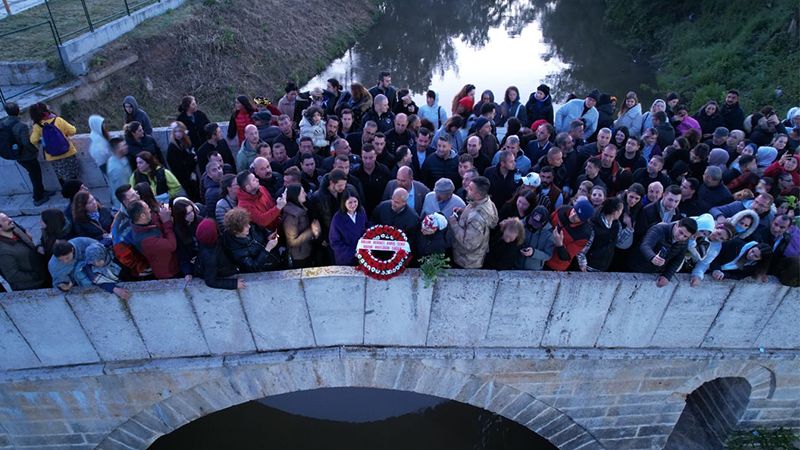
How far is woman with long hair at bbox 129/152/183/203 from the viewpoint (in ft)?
20.2

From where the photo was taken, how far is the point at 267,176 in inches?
229

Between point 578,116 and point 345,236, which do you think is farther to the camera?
point 578,116

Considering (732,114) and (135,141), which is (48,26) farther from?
(732,114)

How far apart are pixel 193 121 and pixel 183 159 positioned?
976 millimetres

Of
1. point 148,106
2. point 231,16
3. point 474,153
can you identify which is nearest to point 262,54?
point 231,16

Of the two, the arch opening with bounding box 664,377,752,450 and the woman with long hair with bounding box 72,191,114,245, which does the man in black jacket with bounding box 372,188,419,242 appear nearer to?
the woman with long hair with bounding box 72,191,114,245

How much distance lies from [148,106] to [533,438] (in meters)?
12.8

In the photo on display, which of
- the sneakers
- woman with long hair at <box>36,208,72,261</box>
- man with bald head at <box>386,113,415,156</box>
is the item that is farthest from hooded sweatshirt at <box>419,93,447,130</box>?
the sneakers

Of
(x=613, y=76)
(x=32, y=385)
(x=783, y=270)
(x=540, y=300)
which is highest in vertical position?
(x=613, y=76)

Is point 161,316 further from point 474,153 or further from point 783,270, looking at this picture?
point 783,270

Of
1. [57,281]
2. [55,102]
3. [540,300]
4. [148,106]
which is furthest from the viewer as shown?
[148,106]

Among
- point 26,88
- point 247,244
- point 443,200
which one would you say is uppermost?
point 26,88

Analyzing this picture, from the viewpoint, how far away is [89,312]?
5039 mm

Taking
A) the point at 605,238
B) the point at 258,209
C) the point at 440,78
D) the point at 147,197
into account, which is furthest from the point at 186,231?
the point at 440,78
